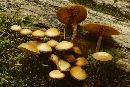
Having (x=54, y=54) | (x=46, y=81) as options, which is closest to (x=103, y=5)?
(x=54, y=54)

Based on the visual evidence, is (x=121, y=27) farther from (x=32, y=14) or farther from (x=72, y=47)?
(x=32, y=14)

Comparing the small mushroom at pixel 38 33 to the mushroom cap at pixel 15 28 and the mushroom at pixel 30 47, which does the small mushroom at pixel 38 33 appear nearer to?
the mushroom at pixel 30 47

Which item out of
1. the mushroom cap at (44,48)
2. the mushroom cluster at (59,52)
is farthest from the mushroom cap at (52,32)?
the mushroom cap at (44,48)

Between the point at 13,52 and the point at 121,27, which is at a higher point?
the point at 121,27

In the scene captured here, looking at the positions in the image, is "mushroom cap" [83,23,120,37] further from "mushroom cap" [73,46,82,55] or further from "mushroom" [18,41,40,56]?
"mushroom" [18,41,40,56]

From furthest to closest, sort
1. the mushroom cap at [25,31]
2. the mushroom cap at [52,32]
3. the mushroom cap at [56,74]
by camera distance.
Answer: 1. the mushroom cap at [25,31]
2. the mushroom cap at [52,32]
3. the mushroom cap at [56,74]

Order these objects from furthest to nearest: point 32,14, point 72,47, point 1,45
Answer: point 32,14, point 1,45, point 72,47

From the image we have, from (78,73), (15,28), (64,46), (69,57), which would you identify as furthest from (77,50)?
(15,28)
